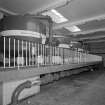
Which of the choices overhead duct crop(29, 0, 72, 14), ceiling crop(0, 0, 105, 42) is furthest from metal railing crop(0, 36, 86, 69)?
ceiling crop(0, 0, 105, 42)

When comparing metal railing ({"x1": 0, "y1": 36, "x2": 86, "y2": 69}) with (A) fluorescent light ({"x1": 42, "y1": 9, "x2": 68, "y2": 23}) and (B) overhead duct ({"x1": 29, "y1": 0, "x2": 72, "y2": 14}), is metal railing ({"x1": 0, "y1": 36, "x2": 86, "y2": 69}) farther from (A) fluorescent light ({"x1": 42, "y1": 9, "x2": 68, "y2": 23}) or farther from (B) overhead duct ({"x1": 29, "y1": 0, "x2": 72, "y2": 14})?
(A) fluorescent light ({"x1": 42, "y1": 9, "x2": 68, "y2": 23})

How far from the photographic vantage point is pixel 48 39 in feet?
11.5

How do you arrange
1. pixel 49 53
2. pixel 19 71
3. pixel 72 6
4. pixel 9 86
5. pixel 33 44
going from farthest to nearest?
pixel 72 6, pixel 49 53, pixel 9 86, pixel 33 44, pixel 19 71

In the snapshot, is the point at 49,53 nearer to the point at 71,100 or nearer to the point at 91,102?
the point at 71,100

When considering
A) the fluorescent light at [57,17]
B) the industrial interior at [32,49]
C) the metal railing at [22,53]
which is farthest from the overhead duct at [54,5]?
the metal railing at [22,53]

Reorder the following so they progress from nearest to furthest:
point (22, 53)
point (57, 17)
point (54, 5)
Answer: point (22, 53), point (54, 5), point (57, 17)

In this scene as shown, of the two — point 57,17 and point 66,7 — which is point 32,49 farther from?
point 57,17

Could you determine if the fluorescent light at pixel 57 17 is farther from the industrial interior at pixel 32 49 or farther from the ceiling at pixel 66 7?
the ceiling at pixel 66 7

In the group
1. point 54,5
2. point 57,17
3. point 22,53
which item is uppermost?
point 57,17

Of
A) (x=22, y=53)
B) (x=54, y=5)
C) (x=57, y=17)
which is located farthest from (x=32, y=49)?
(x=57, y=17)

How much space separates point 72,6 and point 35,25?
6.40 ft

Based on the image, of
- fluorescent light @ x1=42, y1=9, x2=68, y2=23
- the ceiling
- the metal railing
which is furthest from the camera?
fluorescent light @ x1=42, y1=9, x2=68, y2=23

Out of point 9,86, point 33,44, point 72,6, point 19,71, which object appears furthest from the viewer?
point 72,6

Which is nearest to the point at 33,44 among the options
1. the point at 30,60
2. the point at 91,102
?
the point at 30,60
